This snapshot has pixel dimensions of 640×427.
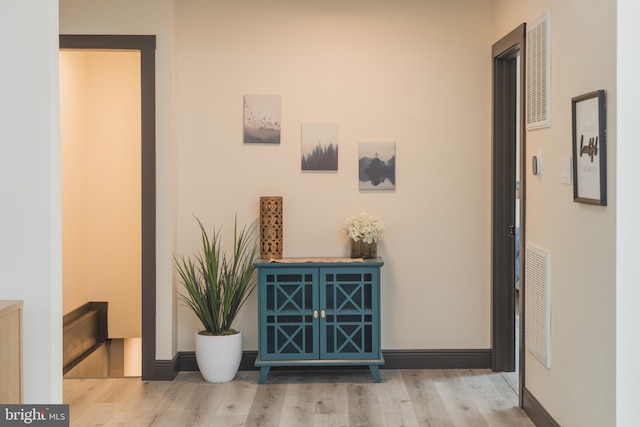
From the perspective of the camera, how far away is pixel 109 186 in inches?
267

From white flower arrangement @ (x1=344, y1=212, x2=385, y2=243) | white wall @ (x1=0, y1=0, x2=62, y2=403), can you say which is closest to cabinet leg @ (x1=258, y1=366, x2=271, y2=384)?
white flower arrangement @ (x1=344, y1=212, x2=385, y2=243)

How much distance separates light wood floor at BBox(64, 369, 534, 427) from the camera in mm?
4512

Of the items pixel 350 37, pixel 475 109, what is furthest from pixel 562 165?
pixel 350 37

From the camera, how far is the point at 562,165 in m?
4.00

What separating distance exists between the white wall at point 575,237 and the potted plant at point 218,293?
6.00ft

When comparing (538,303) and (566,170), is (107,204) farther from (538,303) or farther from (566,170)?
(566,170)

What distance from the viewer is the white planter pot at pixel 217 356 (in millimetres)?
5277

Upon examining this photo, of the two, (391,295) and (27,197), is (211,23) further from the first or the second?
(27,197)

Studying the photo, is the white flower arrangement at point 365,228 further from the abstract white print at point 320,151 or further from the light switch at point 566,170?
the light switch at point 566,170

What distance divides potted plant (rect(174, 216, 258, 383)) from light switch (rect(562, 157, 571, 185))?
7.15 ft

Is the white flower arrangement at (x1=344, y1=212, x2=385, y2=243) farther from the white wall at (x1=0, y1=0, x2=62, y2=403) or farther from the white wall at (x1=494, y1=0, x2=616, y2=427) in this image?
the white wall at (x1=0, y1=0, x2=62, y2=403)

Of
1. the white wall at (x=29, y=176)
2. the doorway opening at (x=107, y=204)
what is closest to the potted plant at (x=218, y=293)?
the doorway opening at (x=107, y=204)

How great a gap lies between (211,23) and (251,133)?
0.75 m

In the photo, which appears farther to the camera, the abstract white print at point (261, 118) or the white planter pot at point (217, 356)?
the abstract white print at point (261, 118)
